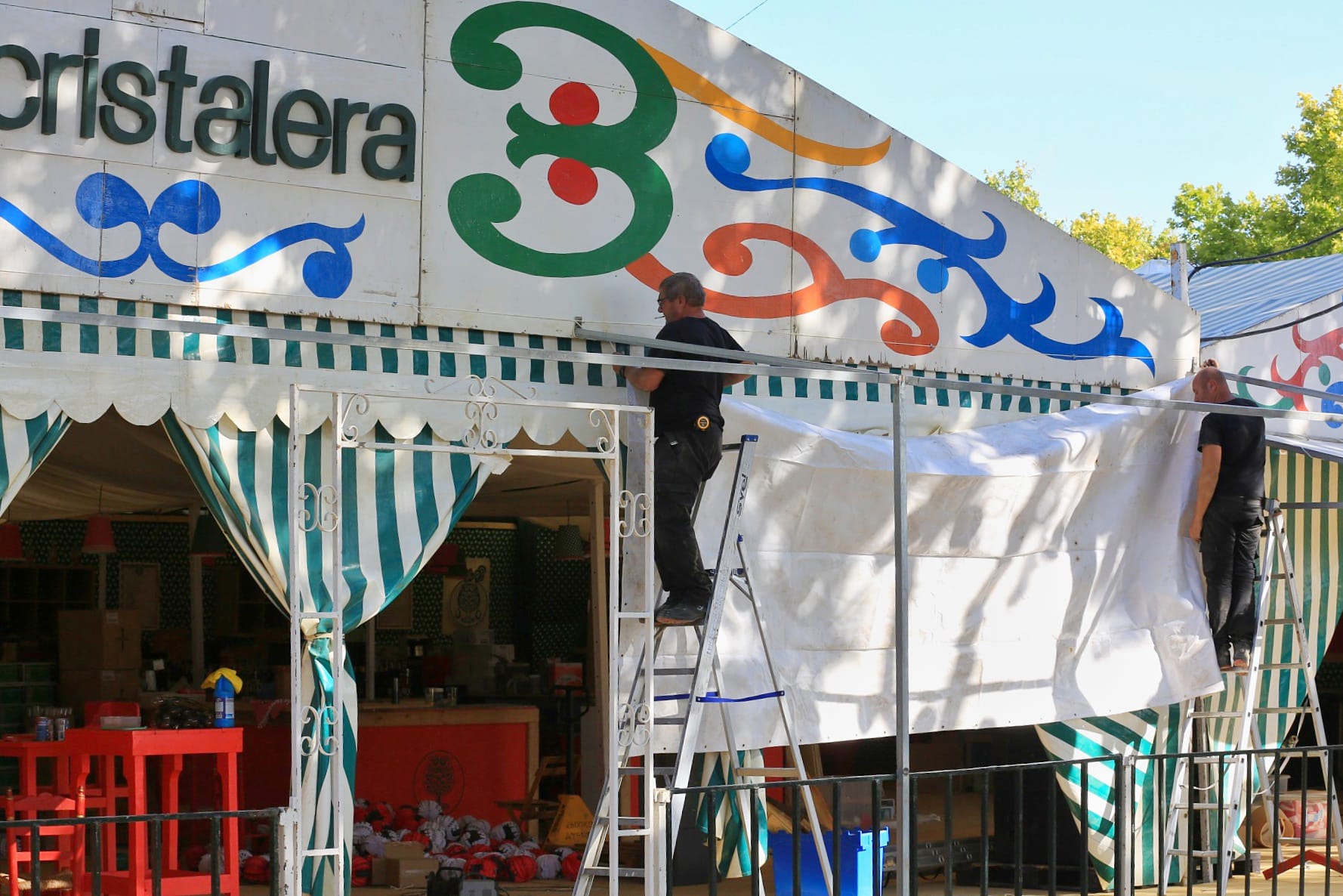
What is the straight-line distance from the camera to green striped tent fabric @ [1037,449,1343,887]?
8.43 metres

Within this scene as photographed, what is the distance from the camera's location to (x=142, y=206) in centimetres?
641

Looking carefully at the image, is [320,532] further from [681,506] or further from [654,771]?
[654,771]

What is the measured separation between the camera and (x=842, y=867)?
769cm

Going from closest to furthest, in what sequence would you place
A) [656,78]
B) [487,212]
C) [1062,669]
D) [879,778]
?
1. [879,778]
2. [487,212]
3. [656,78]
4. [1062,669]

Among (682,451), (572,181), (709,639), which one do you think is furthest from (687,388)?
(572,181)

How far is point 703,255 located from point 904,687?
7.95 feet

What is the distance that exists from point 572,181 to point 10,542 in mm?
7506

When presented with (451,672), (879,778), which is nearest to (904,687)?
(879,778)

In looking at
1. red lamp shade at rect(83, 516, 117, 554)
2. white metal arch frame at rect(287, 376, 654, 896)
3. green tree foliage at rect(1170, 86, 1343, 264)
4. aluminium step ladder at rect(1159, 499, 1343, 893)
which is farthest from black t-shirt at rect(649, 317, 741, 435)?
green tree foliage at rect(1170, 86, 1343, 264)

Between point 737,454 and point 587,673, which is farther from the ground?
point 737,454

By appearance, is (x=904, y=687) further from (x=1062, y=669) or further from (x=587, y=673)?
(x=587, y=673)

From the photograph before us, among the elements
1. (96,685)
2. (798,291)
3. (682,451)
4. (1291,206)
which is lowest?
(96,685)

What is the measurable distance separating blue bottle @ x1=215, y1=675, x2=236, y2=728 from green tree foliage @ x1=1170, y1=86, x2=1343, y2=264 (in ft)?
83.5

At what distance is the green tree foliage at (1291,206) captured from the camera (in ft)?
98.2
